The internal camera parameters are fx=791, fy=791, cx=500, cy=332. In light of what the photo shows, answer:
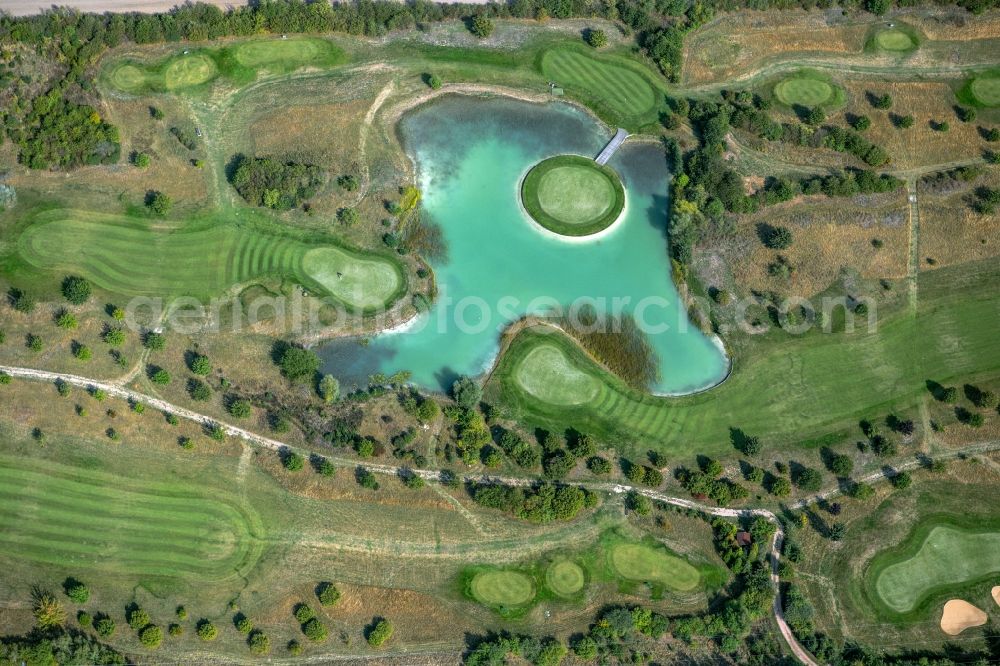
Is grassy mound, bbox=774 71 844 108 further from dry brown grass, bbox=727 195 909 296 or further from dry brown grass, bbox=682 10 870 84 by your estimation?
dry brown grass, bbox=727 195 909 296

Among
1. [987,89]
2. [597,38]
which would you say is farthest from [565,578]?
[987,89]

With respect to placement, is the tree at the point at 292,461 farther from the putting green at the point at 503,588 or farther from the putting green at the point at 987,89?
the putting green at the point at 987,89

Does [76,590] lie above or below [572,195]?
below

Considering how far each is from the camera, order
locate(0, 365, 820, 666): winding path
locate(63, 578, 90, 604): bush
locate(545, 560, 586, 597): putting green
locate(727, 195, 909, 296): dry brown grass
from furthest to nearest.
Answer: locate(727, 195, 909, 296): dry brown grass
locate(0, 365, 820, 666): winding path
locate(545, 560, 586, 597): putting green
locate(63, 578, 90, 604): bush

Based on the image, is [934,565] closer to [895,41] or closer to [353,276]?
[895,41]

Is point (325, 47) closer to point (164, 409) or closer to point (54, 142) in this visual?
point (54, 142)

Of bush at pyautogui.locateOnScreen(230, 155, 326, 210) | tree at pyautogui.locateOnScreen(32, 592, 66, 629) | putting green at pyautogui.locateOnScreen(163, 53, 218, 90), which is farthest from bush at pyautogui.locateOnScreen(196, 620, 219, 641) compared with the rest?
putting green at pyautogui.locateOnScreen(163, 53, 218, 90)

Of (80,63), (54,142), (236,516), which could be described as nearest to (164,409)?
(236,516)
